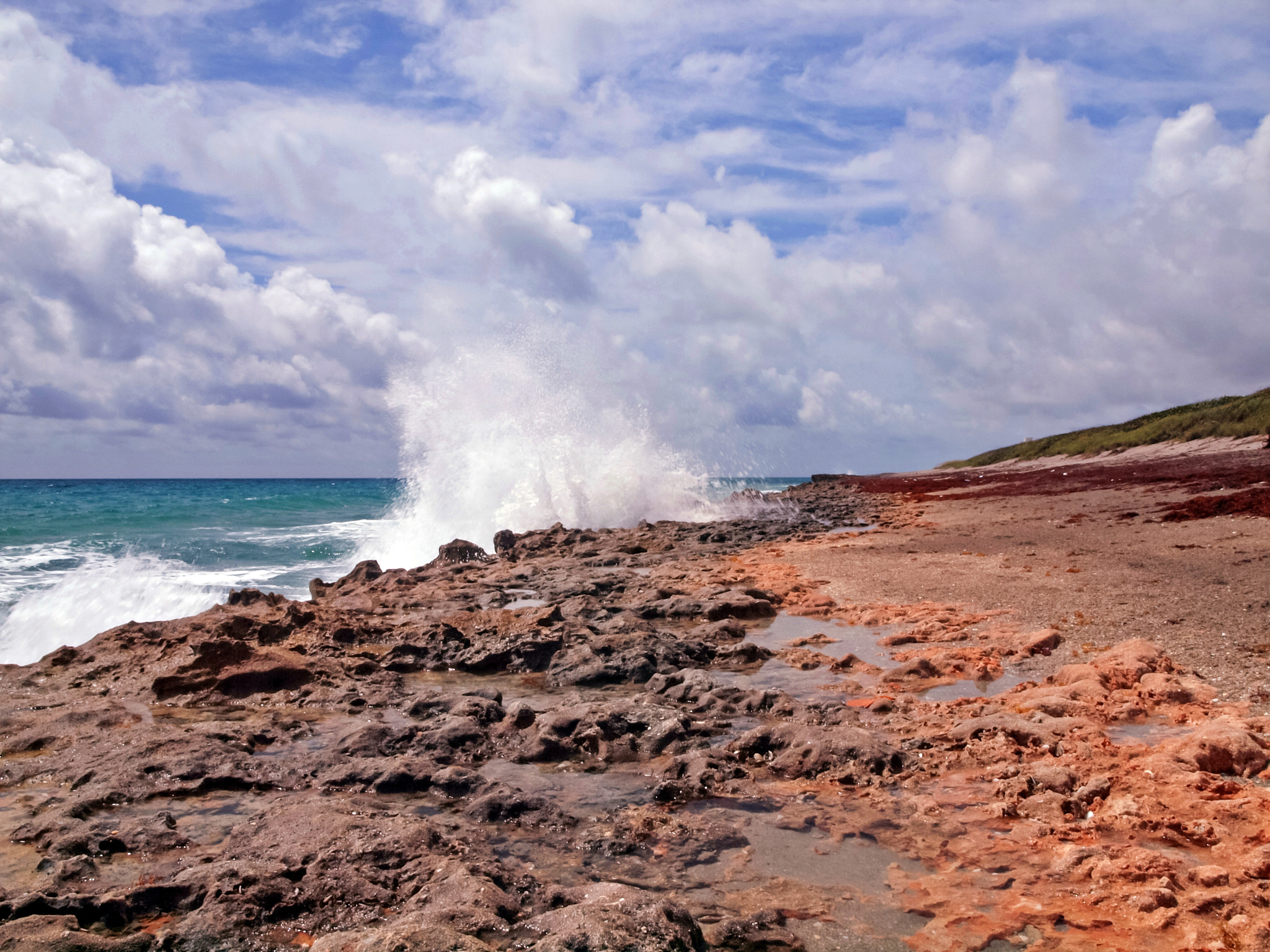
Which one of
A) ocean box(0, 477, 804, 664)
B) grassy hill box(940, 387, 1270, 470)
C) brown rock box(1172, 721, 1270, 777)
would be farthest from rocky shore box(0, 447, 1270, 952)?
grassy hill box(940, 387, 1270, 470)

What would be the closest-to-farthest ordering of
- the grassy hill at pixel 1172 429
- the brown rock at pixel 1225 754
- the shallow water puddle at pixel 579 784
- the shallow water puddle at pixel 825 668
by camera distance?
1. the brown rock at pixel 1225 754
2. the shallow water puddle at pixel 579 784
3. the shallow water puddle at pixel 825 668
4. the grassy hill at pixel 1172 429

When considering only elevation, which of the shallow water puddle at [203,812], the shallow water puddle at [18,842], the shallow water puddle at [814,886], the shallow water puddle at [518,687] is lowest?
the shallow water puddle at [814,886]

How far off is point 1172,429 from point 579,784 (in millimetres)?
53359

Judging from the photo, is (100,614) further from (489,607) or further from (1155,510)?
(1155,510)

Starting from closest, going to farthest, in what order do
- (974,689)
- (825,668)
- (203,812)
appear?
(203,812)
(974,689)
(825,668)

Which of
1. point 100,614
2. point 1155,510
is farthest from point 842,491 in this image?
point 100,614

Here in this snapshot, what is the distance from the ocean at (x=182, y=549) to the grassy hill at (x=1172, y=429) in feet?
90.1

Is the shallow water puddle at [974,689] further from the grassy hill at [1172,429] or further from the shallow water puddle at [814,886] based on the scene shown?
the grassy hill at [1172,429]

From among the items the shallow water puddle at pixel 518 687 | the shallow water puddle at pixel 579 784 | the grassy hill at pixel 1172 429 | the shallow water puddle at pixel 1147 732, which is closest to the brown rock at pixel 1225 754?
the shallow water puddle at pixel 1147 732

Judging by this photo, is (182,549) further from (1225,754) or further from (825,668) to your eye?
(1225,754)

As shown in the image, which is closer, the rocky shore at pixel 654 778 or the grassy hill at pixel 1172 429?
the rocky shore at pixel 654 778

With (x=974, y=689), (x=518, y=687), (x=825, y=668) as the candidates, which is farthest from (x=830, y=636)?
(x=518, y=687)

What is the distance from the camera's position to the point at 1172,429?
47.3 meters

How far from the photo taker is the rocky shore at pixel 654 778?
12.3 feet
